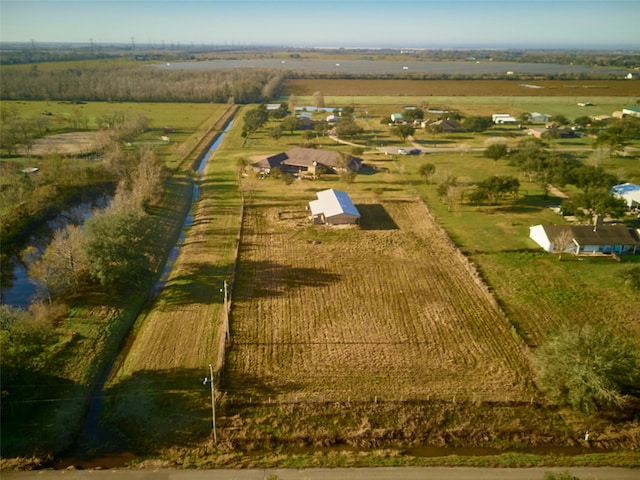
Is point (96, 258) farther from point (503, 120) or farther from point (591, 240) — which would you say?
point (503, 120)

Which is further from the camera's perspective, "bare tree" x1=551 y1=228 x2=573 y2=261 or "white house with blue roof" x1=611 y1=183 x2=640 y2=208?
"white house with blue roof" x1=611 y1=183 x2=640 y2=208

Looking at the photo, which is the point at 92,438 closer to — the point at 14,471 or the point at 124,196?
the point at 14,471

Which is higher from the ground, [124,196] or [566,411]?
[124,196]

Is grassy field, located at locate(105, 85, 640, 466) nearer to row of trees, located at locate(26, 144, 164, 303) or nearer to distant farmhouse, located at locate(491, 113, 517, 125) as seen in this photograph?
row of trees, located at locate(26, 144, 164, 303)

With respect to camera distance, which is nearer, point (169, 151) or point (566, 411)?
point (566, 411)

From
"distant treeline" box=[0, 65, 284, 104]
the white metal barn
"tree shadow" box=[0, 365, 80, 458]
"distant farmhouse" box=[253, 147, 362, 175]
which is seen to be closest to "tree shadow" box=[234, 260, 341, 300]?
the white metal barn

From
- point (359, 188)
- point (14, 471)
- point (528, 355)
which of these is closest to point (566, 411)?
point (528, 355)
